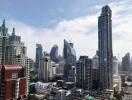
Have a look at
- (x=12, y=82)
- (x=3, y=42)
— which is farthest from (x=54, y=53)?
(x=12, y=82)

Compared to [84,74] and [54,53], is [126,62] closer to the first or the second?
[54,53]

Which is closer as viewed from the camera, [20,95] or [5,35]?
[20,95]

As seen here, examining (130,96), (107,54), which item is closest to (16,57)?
(130,96)

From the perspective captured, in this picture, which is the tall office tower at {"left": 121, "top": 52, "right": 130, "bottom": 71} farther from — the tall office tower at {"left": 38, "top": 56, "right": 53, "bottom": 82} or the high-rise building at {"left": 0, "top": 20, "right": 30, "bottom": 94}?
the high-rise building at {"left": 0, "top": 20, "right": 30, "bottom": 94}

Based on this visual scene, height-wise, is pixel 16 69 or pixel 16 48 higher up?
pixel 16 48

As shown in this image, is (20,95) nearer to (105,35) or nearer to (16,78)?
(16,78)

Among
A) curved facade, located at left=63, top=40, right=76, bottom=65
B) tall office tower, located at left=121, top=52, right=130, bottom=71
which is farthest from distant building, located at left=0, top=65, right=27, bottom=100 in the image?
tall office tower, located at left=121, top=52, right=130, bottom=71

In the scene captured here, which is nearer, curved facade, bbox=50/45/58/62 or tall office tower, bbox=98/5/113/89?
tall office tower, bbox=98/5/113/89
